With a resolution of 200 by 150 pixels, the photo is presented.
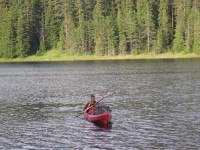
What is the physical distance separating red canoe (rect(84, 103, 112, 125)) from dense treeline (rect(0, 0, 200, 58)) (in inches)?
3866

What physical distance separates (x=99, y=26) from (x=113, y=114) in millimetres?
109863

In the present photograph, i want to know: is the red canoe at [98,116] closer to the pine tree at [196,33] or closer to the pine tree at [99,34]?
the pine tree at [196,33]

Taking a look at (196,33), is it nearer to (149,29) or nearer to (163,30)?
(163,30)

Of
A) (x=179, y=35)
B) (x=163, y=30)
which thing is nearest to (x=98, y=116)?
(x=179, y=35)

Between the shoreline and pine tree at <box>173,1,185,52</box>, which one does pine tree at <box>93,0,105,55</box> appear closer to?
the shoreline

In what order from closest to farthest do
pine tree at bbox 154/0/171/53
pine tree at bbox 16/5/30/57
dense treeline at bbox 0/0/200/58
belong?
1. pine tree at bbox 154/0/171/53
2. dense treeline at bbox 0/0/200/58
3. pine tree at bbox 16/5/30/57

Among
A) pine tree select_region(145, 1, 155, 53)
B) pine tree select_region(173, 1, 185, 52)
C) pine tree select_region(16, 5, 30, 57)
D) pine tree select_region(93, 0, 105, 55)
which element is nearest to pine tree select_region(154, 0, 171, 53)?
pine tree select_region(145, 1, 155, 53)

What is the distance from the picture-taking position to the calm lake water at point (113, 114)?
1233 inches

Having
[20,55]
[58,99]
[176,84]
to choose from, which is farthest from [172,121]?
[20,55]

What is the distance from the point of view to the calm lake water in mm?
31328

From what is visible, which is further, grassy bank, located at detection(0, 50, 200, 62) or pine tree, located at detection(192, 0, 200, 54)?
grassy bank, located at detection(0, 50, 200, 62)

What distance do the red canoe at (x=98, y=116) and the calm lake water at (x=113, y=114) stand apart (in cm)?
67

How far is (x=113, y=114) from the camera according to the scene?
1700 inches

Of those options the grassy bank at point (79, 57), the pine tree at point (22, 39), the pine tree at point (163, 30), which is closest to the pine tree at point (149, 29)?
the pine tree at point (163, 30)
